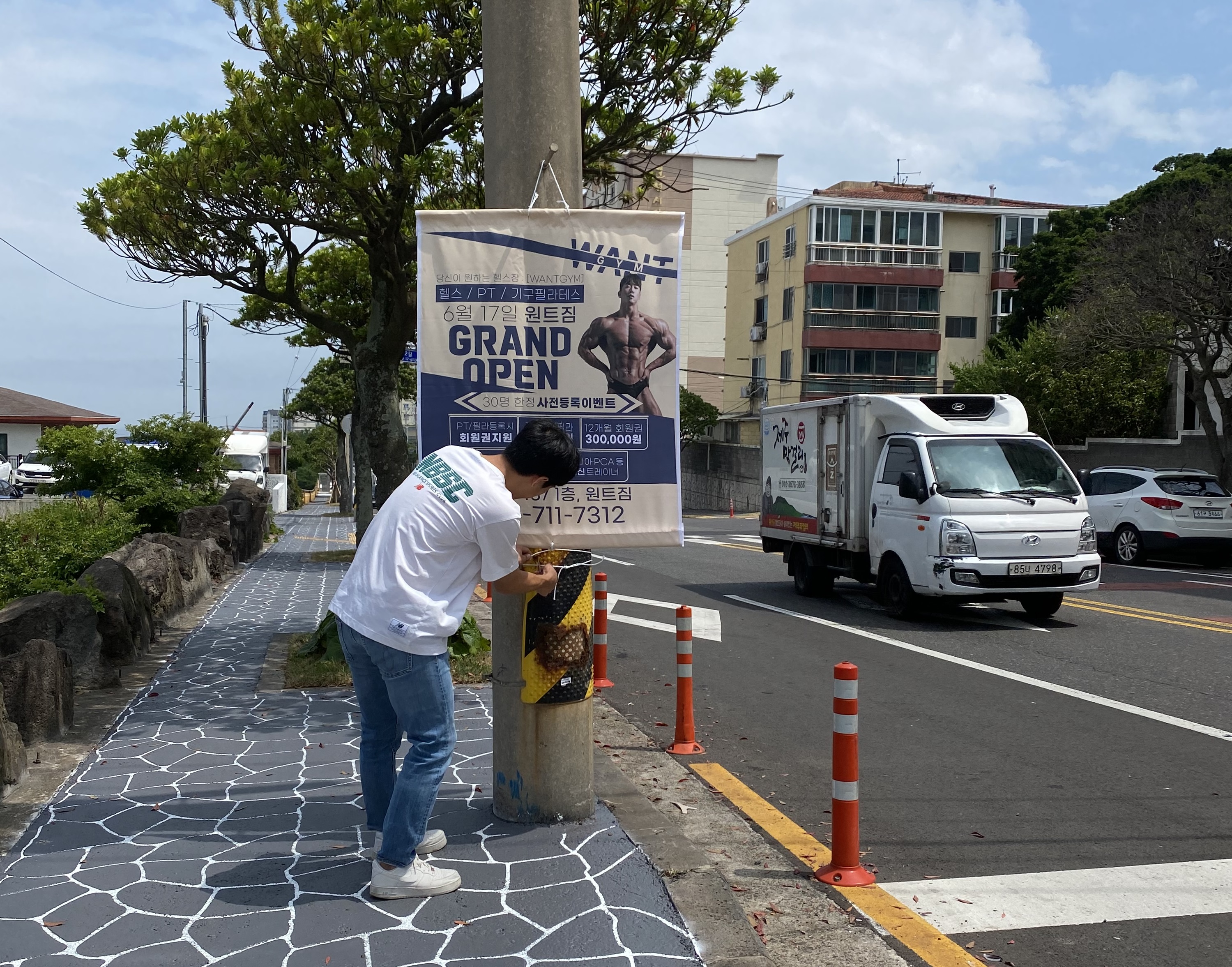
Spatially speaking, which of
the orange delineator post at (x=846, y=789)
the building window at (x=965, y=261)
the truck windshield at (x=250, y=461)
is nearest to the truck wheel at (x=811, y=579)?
the orange delineator post at (x=846, y=789)

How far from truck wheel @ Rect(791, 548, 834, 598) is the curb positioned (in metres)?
8.81

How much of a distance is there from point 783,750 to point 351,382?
105ft

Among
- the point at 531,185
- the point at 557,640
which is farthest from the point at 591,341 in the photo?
the point at 557,640

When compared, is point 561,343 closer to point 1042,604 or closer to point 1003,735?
point 1003,735

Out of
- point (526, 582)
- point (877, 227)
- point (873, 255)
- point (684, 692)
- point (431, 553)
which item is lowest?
point (684, 692)

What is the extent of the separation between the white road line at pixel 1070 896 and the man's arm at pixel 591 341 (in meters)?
2.52

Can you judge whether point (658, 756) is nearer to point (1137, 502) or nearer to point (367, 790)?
point (367, 790)

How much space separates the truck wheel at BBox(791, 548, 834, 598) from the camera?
14.2 metres

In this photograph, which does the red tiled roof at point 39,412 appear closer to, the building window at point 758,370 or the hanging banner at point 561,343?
the building window at point 758,370

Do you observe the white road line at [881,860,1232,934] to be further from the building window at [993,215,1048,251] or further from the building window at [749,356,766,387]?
the building window at [993,215,1048,251]

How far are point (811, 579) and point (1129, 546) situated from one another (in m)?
8.13

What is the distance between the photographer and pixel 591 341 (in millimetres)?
4852

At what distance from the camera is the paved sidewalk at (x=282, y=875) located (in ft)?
12.1

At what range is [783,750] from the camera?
6.79 m
